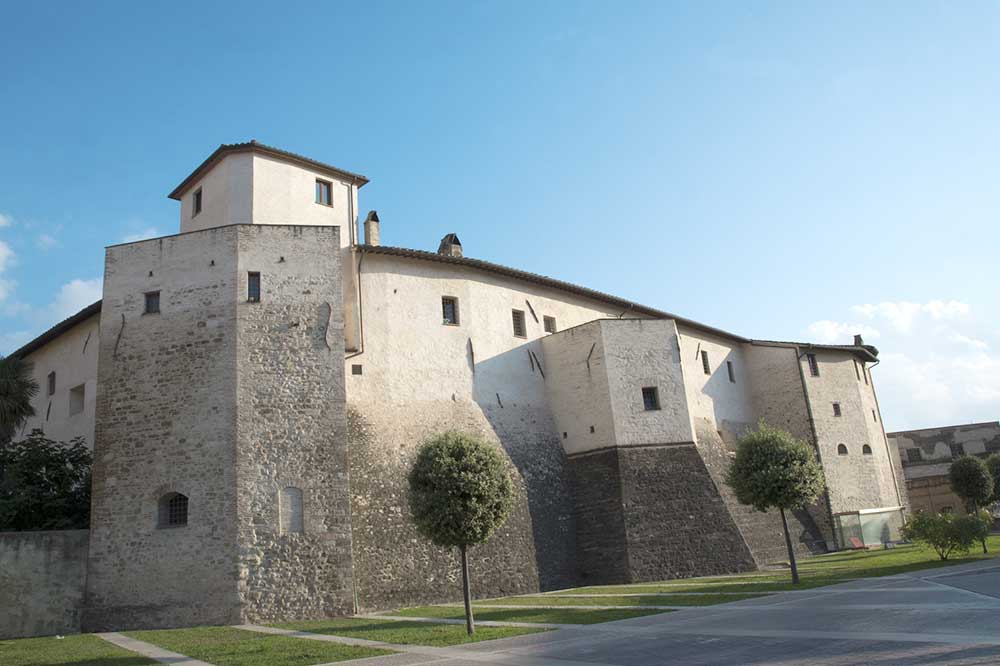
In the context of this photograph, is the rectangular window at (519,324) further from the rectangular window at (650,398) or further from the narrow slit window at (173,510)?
the narrow slit window at (173,510)

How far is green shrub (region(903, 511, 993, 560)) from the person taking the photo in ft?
68.5

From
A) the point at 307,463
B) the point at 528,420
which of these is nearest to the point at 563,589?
the point at 528,420

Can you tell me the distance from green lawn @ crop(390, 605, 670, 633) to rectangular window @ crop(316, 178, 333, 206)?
1362 centimetres

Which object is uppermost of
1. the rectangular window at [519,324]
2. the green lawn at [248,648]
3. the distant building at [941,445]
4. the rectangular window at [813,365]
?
the rectangular window at [519,324]

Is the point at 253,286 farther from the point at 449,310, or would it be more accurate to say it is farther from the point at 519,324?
the point at 519,324

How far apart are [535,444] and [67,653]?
54.3ft

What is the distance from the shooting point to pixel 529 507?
25703mm

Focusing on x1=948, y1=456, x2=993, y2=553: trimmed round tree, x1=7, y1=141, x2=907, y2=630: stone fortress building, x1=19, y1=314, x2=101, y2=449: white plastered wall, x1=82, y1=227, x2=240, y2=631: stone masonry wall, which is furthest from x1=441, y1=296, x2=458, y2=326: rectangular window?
x1=948, y1=456, x2=993, y2=553: trimmed round tree

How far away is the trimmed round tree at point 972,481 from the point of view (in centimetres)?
3409

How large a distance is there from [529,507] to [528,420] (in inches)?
141

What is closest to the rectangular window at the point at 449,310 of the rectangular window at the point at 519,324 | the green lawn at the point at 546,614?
the rectangular window at the point at 519,324

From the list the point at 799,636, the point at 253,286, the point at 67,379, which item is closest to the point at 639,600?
the point at 799,636

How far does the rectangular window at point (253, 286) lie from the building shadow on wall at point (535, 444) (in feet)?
26.7

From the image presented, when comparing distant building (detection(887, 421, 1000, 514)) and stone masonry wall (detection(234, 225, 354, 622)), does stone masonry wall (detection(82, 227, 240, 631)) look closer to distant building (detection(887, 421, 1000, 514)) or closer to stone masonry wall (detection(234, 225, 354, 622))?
stone masonry wall (detection(234, 225, 354, 622))
